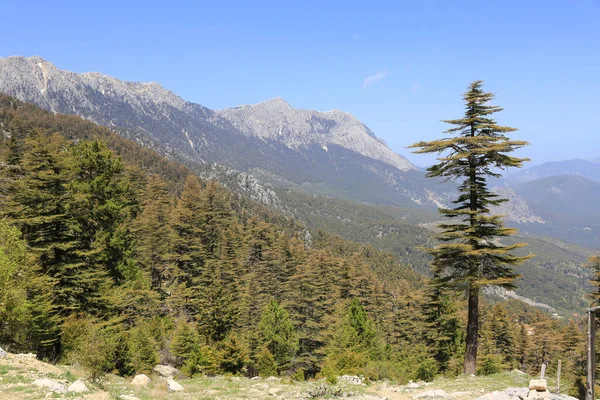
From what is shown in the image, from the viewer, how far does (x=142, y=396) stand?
1462 cm

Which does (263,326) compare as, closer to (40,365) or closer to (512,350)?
(40,365)

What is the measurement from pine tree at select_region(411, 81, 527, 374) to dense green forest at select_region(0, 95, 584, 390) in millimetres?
2857

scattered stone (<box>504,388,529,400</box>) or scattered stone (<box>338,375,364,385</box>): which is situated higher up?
scattered stone (<box>504,388,529,400</box>)

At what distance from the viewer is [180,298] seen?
42375 mm

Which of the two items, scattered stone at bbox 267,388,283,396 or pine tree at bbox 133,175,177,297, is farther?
pine tree at bbox 133,175,177,297

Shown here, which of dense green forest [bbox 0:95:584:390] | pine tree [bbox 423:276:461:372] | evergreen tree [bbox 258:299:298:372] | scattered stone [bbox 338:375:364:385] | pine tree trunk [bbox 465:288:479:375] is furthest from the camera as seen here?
pine tree [bbox 423:276:461:372]

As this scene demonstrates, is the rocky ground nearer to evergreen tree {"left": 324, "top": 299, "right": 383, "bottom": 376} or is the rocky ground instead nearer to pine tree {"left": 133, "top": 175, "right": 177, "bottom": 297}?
evergreen tree {"left": 324, "top": 299, "right": 383, "bottom": 376}

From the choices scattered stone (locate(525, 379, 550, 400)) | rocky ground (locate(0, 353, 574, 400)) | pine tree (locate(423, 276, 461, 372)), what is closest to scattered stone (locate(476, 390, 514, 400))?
rocky ground (locate(0, 353, 574, 400))

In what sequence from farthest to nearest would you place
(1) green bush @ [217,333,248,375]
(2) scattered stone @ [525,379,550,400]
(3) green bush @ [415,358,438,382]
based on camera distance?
(3) green bush @ [415,358,438,382] < (1) green bush @ [217,333,248,375] < (2) scattered stone @ [525,379,550,400]

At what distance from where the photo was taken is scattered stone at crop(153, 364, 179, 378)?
2883cm

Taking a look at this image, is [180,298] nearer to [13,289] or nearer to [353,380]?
[13,289]

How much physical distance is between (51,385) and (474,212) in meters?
20.6

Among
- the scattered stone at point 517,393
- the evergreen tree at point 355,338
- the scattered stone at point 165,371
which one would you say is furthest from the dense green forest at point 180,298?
the scattered stone at point 517,393

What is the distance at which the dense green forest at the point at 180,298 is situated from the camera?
74.4 feet
